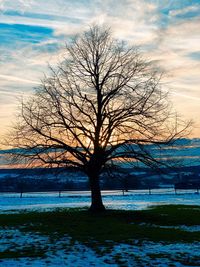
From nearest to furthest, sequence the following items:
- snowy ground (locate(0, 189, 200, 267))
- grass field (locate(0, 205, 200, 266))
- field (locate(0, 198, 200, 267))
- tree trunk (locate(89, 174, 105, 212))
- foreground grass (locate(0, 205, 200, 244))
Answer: snowy ground (locate(0, 189, 200, 267)) → field (locate(0, 198, 200, 267)) → grass field (locate(0, 205, 200, 266)) → foreground grass (locate(0, 205, 200, 244)) → tree trunk (locate(89, 174, 105, 212))

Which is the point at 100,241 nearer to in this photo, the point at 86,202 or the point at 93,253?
the point at 93,253

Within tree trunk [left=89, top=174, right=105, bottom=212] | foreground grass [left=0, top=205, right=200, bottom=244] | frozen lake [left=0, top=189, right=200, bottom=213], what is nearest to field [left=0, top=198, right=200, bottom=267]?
foreground grass [left=0, top=205, right=200, bottom=244]

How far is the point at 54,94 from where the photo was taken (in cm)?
2827

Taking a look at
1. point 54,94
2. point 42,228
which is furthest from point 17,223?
point 54,94

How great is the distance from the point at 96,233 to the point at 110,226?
2486 mm

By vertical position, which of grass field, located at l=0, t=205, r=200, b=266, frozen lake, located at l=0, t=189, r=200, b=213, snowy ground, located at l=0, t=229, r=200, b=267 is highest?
frozen lake, located at l=0, t=189, r=200, b=213

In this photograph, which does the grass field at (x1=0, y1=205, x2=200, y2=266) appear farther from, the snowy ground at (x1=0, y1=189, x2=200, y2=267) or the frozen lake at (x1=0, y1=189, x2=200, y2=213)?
the frozen lake at (x1=0, y1=189, x2=200, y2=213)

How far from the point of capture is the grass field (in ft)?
46.7

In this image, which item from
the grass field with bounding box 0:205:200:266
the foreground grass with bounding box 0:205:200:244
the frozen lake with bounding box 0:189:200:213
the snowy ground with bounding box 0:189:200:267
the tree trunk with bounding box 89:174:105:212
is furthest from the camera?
the frozen lake with bounding box 0:189:200:213

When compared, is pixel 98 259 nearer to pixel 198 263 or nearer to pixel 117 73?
pixel 198 263

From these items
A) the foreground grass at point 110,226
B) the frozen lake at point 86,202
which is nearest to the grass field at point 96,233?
the foreground grass at point 110,226

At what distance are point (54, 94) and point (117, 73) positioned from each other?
15.3 ft

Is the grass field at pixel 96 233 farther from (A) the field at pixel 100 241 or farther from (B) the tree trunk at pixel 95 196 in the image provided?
(B) the tree trunk at pixel 95 196

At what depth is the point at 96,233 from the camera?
1847cm
